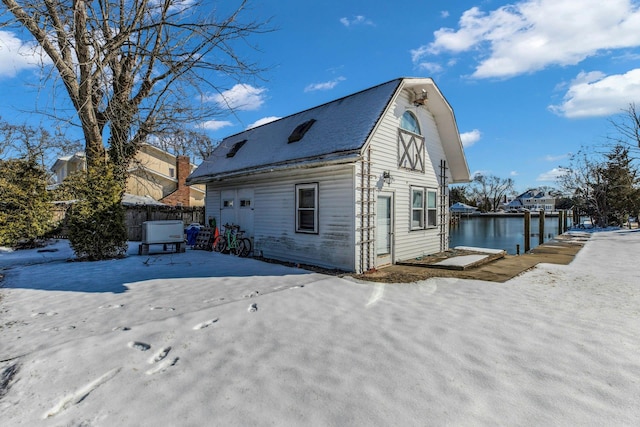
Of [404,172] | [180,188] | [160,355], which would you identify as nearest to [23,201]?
[160,355]

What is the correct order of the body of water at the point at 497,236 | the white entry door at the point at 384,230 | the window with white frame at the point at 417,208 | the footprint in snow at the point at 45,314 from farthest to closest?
the body of water at the point at 497,236 → the window with white frame at the point at 417,208 → the white entry door at the point at 384,230 → the footprint in snow at the point at 45,314

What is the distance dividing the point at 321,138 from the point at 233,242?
5088 millimetres

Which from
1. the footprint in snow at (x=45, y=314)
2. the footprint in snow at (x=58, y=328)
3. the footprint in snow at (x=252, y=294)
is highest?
the footprint in snow at (x=252, y=294)

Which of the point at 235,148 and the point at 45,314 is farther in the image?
the point at 235,148

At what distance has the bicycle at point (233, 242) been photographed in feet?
35.7

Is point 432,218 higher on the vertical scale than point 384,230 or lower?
higher

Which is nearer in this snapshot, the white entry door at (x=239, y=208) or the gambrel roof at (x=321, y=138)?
the gambrel roof at (x=321, y=138)

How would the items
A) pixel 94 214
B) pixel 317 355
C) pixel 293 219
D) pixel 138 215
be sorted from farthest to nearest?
pixel 138 215 < pixel 293 219 < pixel 94 214 < pixel 317 355

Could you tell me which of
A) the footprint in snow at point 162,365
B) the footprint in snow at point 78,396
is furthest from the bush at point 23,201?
the footprint in snow at point 162,365

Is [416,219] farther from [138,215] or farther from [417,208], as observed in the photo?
[138,215]

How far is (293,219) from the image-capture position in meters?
9.26

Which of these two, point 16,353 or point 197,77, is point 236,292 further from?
point 197,77

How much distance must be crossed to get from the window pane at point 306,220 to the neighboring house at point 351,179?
3cm

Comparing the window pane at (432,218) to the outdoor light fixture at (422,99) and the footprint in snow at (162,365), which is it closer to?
the outdoor light fixture at (422,99)
